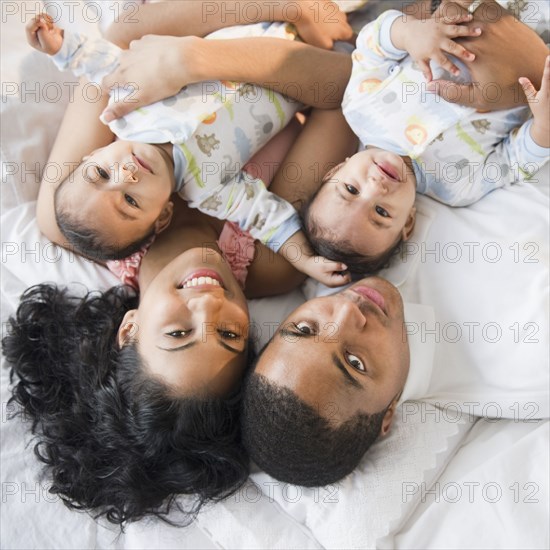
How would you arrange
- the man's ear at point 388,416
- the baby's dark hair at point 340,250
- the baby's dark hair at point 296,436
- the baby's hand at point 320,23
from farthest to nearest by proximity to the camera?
the baby's hand at point 320,23 → the baby's dark hair at point 340,250 → the man's ear at point 388,416 → the baby's dark hair at point 296,436

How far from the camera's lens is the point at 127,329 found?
1.06 meters

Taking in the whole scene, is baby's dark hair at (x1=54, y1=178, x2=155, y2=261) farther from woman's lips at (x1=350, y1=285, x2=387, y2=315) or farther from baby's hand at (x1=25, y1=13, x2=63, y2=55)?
woman's lips at (x1=350, y1=285, x2=387, y2=315)

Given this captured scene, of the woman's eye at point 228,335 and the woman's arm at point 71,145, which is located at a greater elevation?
the woman's arm at point 71,145

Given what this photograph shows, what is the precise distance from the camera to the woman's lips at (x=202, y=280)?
1.02 meters

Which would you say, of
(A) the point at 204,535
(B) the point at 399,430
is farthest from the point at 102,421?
(B) the point at 399,430

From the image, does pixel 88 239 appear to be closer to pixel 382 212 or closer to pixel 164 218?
pixel 164 218

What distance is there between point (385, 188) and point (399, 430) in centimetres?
44

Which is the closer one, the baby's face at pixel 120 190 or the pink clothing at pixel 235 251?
the baby's face at pixel 120 190

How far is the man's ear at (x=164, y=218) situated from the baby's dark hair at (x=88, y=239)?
0.03 m

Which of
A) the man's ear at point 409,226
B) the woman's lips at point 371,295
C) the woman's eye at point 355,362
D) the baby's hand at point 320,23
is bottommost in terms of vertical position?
the woman's eye at point 355,362

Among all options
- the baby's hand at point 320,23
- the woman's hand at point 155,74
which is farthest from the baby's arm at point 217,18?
the woman's hand at point 155,74

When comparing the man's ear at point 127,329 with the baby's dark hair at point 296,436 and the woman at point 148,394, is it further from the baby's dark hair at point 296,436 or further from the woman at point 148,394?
the baby's dark hair at point 296,436

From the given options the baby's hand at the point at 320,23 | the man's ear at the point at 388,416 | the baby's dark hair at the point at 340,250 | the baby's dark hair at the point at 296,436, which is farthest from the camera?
the baby's hand at the point at 320,23

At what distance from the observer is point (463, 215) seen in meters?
1.19
